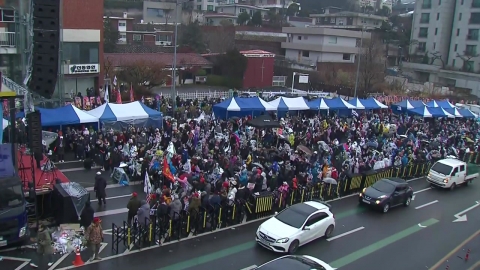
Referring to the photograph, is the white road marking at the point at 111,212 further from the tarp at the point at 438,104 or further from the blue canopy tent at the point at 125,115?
the tarp at the point at 438,104

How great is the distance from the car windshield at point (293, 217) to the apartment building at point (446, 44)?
181 ft

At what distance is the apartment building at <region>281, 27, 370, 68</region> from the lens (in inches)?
2254

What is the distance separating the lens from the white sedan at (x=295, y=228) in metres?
12.7

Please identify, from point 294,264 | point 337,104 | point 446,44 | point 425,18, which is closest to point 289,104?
point 337,104

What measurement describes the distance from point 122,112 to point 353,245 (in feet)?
44.7

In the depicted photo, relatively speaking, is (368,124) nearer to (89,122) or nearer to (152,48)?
(89,122)

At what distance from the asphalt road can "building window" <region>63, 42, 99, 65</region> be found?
17674 mm

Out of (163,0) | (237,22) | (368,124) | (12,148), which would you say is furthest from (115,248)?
(163,0)

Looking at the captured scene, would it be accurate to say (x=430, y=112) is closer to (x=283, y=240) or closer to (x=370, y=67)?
(x=370, y=67)

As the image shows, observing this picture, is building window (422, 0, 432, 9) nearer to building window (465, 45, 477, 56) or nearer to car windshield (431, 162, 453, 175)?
building window (465, 45, 477, 56)

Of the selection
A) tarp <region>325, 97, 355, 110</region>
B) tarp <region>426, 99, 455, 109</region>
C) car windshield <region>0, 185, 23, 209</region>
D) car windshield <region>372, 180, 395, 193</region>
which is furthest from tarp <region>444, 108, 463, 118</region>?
car windshield <region>0, 185, 23, 209</region>

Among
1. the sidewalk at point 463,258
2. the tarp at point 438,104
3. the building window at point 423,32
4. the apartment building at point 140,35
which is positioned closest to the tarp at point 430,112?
the tarp at point 438,104

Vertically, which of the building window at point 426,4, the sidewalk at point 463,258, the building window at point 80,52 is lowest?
the sidewalk at point 463,258

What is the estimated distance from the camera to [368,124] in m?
30.2
